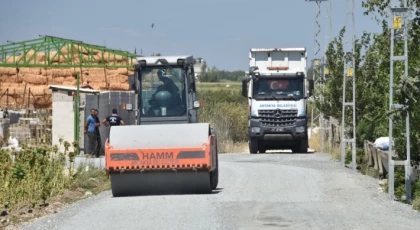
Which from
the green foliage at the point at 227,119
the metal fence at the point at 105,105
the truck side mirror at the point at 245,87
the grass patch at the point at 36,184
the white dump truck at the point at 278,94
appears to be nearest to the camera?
the grass patch at the point at 36,184

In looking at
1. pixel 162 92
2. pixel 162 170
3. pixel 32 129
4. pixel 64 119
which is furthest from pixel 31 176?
pixel 32 129

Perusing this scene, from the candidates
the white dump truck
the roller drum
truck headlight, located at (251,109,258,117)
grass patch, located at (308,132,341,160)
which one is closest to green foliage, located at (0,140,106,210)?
the roller drum

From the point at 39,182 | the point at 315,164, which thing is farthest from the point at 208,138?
the point at 315,164

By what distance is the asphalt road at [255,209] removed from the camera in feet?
48.9

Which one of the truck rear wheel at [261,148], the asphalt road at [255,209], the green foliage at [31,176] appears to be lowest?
the truck rear wheel at [261,148]

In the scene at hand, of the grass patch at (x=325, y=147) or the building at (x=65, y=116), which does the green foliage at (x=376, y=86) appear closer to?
the grass patch at (x=325, y=147)

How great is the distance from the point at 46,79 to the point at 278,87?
763 inches

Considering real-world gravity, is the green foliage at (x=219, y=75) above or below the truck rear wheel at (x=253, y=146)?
above

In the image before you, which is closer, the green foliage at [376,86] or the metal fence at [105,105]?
the green foliage at [376,86]

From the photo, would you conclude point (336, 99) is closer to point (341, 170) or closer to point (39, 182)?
point (341, 170)

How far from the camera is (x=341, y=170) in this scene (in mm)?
27859

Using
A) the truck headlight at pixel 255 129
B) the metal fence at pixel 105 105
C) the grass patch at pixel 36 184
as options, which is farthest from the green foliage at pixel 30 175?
the truck headlight at pixel 255 129

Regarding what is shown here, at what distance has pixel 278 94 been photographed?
38.5 metres

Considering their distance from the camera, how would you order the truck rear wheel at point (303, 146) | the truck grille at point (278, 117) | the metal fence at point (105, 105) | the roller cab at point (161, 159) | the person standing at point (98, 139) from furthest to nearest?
the truck rear wheel at point (303, 146), the truck grille at point (278, 117), the metal fence at point (105, 105), the person standing at point (98, 139), the roller cab at point (161, 159)
